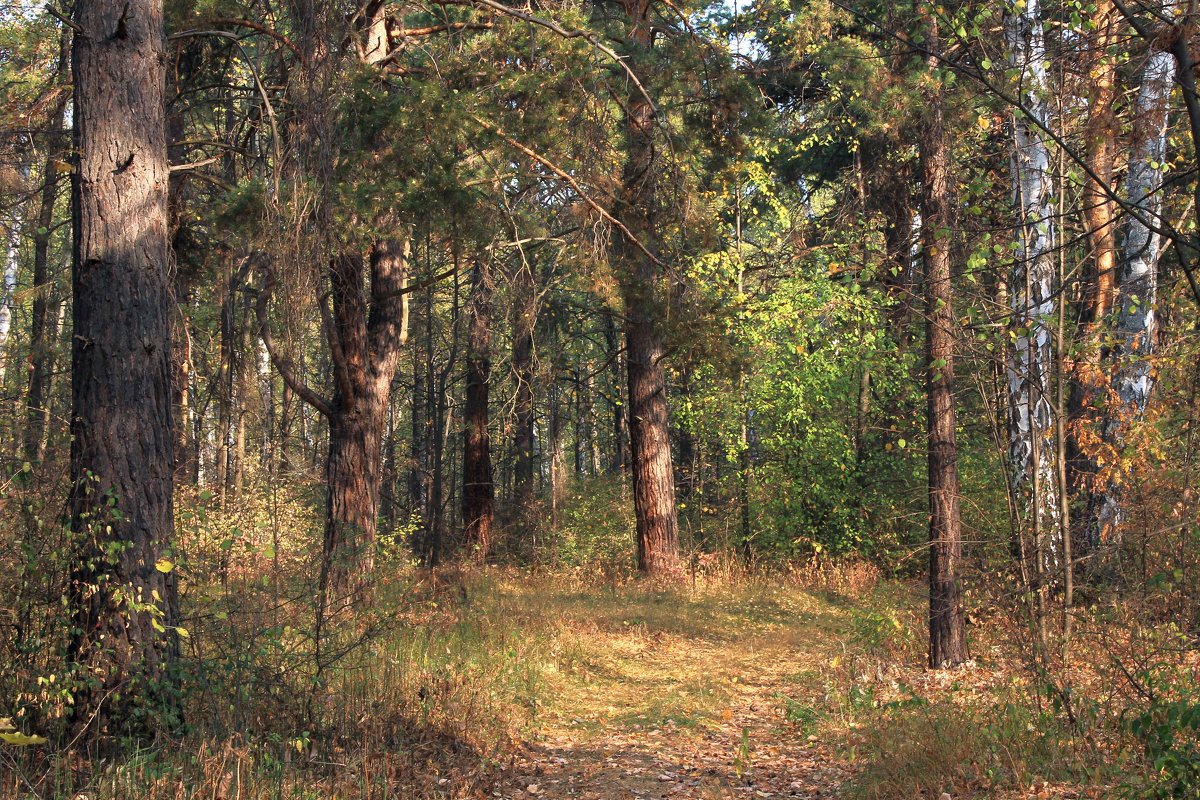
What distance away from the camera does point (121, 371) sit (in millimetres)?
5941

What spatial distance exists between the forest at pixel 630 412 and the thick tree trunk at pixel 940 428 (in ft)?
0.13

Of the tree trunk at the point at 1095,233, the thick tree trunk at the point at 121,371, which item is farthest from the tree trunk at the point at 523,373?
the tree trunk at the point at 1095,233

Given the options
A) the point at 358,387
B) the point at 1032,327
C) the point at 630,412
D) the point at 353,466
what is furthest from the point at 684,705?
the point at 630,412

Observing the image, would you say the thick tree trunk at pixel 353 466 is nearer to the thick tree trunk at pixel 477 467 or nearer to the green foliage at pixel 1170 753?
the thick tree trunk at pixel 477 467

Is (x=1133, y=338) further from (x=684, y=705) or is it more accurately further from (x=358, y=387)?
(x=358, y=387)

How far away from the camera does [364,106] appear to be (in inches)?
346

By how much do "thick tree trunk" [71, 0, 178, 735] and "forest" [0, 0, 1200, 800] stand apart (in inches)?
1.0

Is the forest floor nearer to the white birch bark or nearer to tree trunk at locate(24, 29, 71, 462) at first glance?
tree trunk at locate(24, 29, 71, 462)

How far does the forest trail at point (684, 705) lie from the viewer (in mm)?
6707

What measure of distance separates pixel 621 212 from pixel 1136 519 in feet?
20.2

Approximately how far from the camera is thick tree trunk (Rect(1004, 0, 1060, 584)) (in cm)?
699

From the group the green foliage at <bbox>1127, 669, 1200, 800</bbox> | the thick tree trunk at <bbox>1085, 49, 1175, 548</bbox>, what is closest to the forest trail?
the green foliage at <bbox>1127, 669, 1200, 800</bbox>

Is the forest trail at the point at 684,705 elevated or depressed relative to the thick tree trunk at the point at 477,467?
depressed

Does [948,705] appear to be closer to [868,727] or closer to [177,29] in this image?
[868,727]
